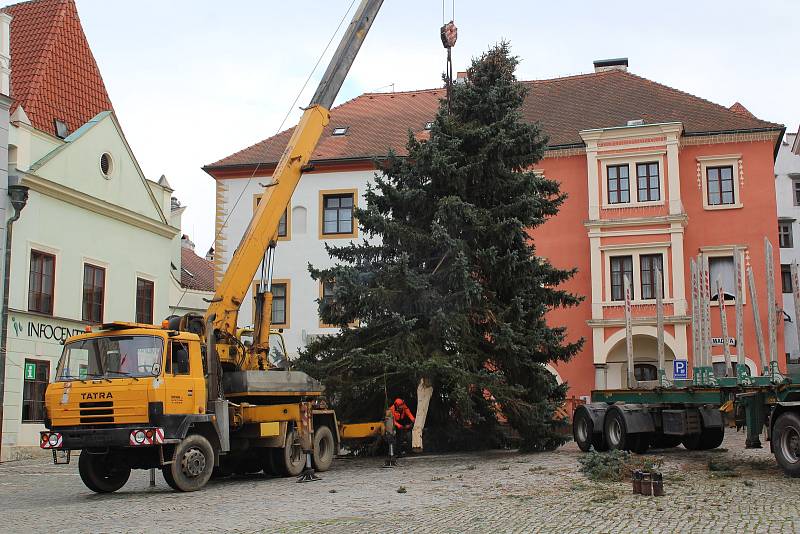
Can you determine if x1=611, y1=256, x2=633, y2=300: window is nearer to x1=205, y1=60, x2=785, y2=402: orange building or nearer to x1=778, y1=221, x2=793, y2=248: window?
x1=205, y1=60, x2=785, y2=402: orange building

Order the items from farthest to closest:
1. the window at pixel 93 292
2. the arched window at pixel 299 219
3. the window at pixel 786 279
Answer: the window at pixel 786 279 < the arched window at pixel 299 219 < the window at pixel 93 292

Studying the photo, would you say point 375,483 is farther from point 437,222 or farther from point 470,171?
point 470,171

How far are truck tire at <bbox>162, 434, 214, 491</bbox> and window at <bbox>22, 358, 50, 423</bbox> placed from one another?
41.7 feet

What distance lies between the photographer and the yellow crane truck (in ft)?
50.5

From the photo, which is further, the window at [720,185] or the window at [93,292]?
the window at [720,185]

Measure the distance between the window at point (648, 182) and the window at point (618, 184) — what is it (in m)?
0.49

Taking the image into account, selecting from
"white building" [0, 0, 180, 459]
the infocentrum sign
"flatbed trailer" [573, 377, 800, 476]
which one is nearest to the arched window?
"white building" [0, 0, 180, 459]

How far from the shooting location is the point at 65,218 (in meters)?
29.4

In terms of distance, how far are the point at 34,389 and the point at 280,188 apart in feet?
40.3

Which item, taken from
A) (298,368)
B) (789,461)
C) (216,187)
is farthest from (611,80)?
(789,461)

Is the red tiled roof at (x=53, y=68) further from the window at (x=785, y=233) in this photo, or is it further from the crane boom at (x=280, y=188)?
the window at (x=785, y=233)

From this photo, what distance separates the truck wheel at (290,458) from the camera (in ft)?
59.2

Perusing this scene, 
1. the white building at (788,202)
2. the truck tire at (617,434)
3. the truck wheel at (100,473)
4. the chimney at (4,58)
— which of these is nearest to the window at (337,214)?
the chimney at (4,58)

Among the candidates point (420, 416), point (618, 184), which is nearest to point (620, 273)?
point (618, 184)
